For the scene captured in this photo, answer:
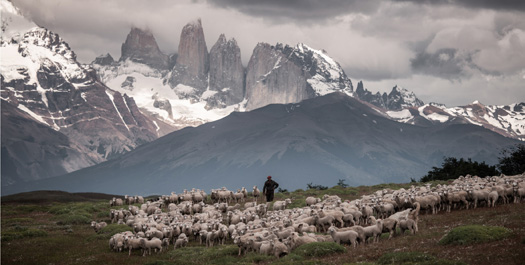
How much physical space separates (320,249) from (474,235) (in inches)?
326

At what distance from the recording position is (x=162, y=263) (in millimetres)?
31297

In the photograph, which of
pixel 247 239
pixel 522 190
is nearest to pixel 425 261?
pixel 247 239

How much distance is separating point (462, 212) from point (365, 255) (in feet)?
51.5

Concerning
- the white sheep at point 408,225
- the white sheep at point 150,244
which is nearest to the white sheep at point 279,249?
the white sheep at point 408,225

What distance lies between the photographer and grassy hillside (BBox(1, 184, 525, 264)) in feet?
88.1

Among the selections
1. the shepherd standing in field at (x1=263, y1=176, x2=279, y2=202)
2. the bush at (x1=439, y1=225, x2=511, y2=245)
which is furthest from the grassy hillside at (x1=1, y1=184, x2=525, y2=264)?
the shepherd standing in field at (x1=263, y1=176, x2=279, y2=202)

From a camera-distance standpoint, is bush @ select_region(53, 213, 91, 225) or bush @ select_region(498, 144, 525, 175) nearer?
bush @ select_region(53, 213, 91, 225)

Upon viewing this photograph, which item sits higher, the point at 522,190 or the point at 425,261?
the point at 522,190

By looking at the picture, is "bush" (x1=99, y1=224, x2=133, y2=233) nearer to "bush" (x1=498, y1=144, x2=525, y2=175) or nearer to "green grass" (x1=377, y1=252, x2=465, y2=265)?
"green grass" (x1=377, y1=252, x2=465, y2=265)

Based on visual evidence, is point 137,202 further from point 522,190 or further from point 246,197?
point 522,190

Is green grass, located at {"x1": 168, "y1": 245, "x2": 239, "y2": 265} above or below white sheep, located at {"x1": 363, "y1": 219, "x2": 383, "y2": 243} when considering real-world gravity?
below

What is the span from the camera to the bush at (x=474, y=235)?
29156 millimetres

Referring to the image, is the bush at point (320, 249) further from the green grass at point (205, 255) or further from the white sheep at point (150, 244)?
the white sheep at point (150, 244)

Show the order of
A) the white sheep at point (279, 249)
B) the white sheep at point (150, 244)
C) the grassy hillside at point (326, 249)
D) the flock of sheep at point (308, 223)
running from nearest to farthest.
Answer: the grassy hillside at point (326, 249), the white sheep at point (279, 249), the flock of sheep at point (308, 223), the white sheep at point (150, 244)
